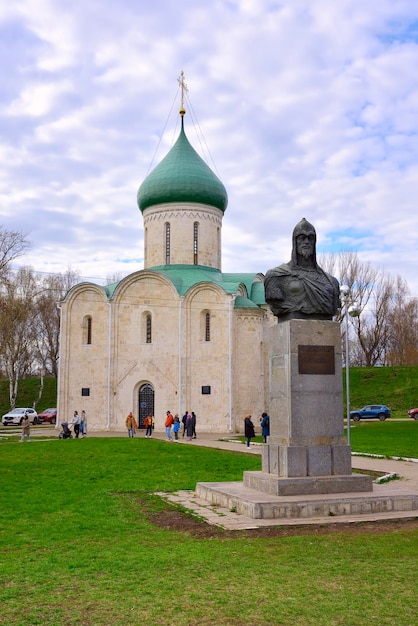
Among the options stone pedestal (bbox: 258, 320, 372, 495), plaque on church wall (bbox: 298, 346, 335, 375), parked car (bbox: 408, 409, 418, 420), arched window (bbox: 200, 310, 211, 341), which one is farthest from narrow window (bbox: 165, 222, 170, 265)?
plaque on church wall (bbox: 298, 346, 335, 375)

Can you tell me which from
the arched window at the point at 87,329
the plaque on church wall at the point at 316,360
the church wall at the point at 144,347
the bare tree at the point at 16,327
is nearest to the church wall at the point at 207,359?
the church wall at the point at 144,347

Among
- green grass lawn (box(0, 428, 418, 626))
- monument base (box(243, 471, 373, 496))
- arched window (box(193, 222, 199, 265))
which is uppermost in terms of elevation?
arched window (box(193, 222, 199, 265))

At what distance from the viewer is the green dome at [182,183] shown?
33.3 meters

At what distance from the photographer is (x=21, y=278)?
4541cm

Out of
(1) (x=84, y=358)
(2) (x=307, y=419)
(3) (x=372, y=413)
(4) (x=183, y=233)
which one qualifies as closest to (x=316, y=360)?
(2) (x=307, y=419)

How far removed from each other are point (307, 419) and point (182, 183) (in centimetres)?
2514

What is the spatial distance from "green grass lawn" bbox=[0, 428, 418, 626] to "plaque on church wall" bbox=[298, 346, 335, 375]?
264cm

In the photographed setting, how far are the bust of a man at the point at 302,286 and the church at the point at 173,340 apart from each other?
64.0 ft

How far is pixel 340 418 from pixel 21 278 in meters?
39.0

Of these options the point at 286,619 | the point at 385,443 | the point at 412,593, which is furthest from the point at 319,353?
the point at 385,443

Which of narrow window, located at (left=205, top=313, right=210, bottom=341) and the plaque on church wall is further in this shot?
narrow window, located at (left=205, top=313, right=210, bottom=341)

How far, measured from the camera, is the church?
30.3 m

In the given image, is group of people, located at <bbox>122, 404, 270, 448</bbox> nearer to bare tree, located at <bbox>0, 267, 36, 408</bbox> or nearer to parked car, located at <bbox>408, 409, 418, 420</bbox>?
bare tree, located at <bbox>0, 267, 36, 408</bbox>

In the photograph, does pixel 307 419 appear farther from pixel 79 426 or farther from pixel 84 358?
pixel 84 358
